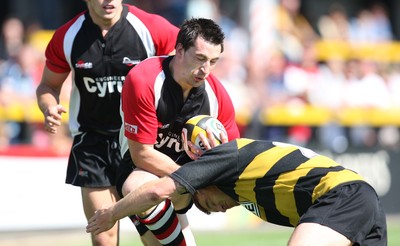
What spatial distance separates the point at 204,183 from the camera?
579 centimetres

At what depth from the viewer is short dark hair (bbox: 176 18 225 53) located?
6266mm

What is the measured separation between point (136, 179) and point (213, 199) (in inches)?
24.2

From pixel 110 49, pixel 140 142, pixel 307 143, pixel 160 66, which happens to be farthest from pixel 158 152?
pixel 307 143

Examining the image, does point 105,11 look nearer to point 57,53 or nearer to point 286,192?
point 57,53

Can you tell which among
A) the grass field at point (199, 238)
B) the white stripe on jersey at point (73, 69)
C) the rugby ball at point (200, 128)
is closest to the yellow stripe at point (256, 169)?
the rugby ball at point (200, 128)

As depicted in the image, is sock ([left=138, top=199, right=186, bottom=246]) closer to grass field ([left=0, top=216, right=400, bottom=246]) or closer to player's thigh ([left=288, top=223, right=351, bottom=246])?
player's thigh ([left=288, top=223, right=351, bottom=246])

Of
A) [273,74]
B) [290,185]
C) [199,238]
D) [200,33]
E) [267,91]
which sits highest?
[200,33]

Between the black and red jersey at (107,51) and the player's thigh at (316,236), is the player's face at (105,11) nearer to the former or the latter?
the black and red jersey at (107,51)

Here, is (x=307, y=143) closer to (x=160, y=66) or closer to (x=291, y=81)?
(x=291, y=81)

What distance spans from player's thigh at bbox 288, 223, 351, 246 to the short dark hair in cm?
141

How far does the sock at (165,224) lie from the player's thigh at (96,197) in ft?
2.83

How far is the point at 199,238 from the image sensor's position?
11.7m

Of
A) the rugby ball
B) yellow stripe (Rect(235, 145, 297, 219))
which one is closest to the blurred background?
the rugby ball

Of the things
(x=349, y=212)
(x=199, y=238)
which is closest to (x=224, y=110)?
(x=349, y=212)
